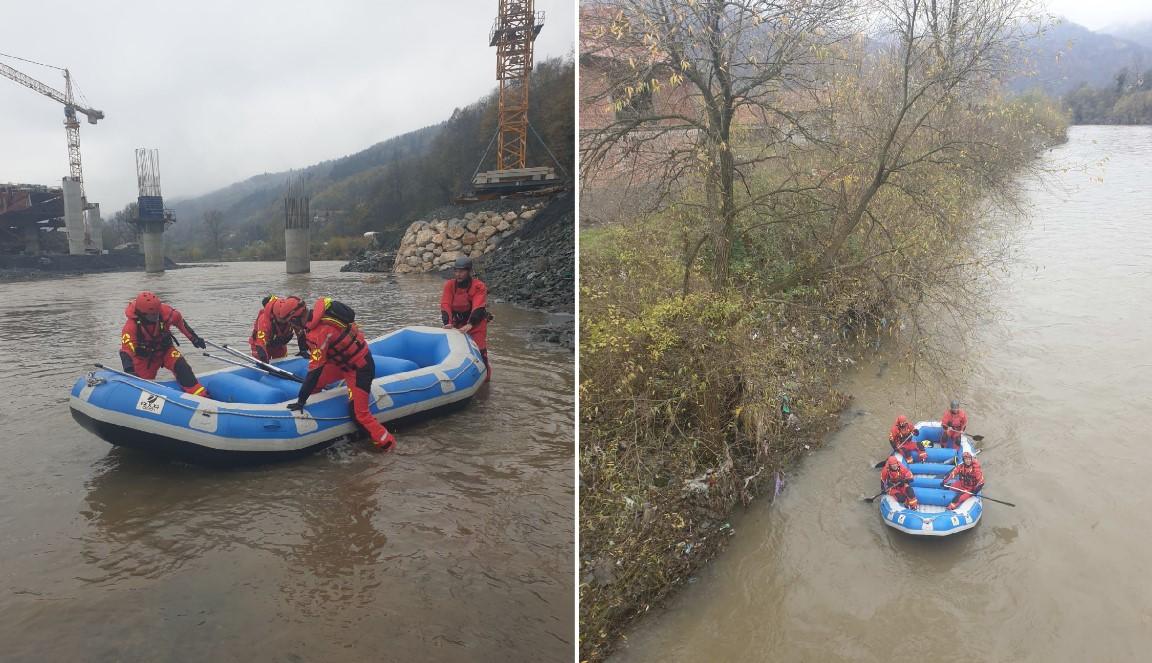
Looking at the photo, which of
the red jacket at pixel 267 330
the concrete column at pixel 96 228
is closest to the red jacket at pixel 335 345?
the red jacket at pixel 267 330

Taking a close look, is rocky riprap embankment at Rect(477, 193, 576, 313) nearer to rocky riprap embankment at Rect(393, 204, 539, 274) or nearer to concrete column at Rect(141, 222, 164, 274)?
rocky riprap embankment at Rect(393, 204, 539, 274)

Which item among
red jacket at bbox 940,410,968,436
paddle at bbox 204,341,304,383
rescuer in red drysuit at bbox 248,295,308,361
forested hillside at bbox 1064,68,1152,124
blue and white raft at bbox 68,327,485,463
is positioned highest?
forested hillside at bbox 1064,68,1152,124

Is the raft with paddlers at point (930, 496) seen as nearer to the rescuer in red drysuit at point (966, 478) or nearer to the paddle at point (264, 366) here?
the rescuer in red drysuit at point (966, 478)

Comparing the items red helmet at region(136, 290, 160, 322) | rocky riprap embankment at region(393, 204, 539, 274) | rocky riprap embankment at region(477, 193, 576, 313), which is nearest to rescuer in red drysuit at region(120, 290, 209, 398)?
red helmet at region(136, 290, 160, 322)

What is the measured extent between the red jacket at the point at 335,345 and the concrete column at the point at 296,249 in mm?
5184

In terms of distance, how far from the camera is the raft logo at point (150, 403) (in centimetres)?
315

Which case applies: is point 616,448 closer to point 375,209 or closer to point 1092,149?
point 375,209

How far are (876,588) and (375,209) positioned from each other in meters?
9.86

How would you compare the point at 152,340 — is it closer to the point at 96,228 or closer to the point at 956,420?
the point at 96,228

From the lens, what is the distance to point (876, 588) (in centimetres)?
377

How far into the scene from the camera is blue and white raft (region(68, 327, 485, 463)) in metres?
3.16

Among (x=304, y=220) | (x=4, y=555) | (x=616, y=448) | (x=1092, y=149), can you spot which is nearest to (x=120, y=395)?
(x=4, y=555)

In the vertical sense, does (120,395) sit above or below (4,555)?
above

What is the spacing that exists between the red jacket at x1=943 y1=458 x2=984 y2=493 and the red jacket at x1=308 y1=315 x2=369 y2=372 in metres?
3.77
